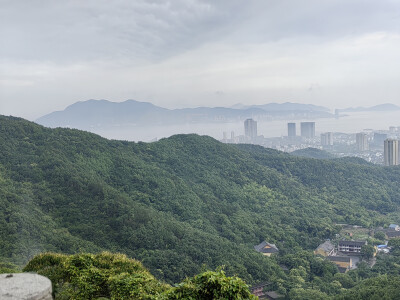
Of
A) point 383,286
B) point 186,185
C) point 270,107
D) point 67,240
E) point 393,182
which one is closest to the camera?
point 383,286

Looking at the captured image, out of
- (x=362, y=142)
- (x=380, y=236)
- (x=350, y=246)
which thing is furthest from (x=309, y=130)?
(x=350, y=246)

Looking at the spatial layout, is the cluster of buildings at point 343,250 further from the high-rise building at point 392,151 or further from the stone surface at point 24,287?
the high-rise building at point 392,151

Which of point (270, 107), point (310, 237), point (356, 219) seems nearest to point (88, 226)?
point (310, 237)

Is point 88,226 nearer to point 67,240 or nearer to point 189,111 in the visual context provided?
point 67,240

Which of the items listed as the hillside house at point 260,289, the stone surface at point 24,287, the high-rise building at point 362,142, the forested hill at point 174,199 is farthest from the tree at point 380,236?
the high-rise building at point 362,142

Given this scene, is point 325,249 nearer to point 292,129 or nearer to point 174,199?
point 174,199

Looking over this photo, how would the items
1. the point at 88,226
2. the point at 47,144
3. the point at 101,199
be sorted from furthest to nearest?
the point at 47,144, the point at 101,199, the point at 88,226
